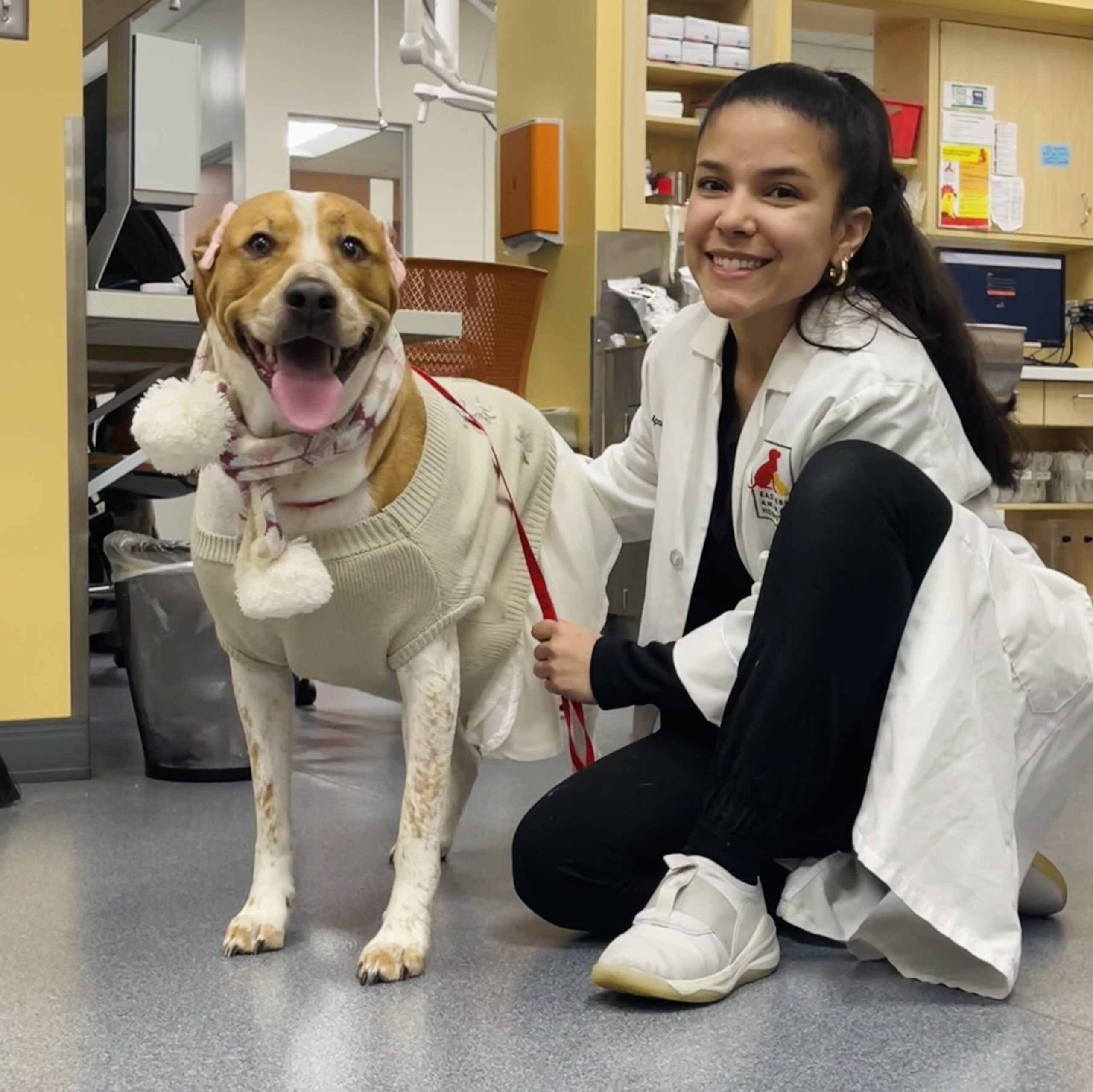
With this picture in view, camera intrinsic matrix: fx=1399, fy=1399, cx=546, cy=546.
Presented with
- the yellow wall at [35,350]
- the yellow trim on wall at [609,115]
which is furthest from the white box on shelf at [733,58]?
the yellow wall at [35,350]

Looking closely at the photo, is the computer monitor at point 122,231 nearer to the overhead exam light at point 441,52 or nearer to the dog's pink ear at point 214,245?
the dog's pink ear at point 214,245

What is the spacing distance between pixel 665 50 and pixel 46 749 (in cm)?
303

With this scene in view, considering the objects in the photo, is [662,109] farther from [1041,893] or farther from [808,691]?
[808,691]

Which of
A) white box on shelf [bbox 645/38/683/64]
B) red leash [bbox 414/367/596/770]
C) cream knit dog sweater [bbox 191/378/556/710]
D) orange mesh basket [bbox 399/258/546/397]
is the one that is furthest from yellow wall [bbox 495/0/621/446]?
cream knit dog sweater [bbox 191/378/556/710]

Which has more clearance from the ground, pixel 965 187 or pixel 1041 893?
pixel 965 187

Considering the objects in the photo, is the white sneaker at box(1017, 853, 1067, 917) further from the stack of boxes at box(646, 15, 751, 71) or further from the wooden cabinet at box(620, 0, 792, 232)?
the stack of boxes at box(646, 15, 751, 71)

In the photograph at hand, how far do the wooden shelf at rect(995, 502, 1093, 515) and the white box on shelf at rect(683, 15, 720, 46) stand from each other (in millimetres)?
2009

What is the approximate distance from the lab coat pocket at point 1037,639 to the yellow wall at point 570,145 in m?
3.06

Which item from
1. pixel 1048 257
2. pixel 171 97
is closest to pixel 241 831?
pixel 171 97

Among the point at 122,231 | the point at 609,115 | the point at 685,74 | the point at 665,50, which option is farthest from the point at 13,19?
the point at 685,74

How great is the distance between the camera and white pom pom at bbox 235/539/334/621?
4.52ft

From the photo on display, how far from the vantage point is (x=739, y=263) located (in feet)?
5.04

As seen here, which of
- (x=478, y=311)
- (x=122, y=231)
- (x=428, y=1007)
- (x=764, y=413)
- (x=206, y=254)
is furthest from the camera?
(x=478, y=311)

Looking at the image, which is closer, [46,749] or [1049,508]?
[46,749]
